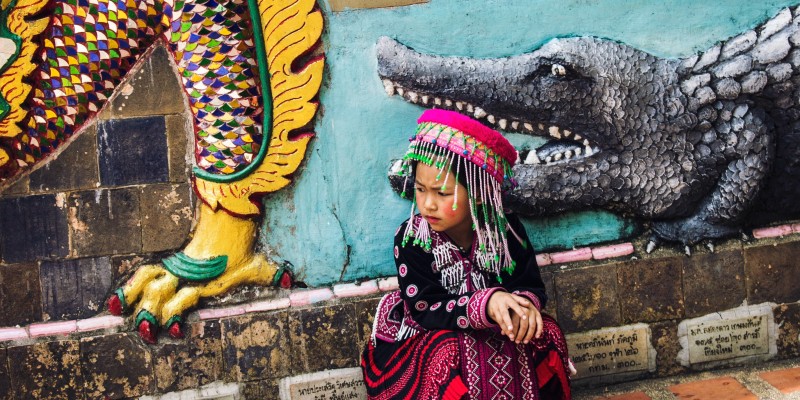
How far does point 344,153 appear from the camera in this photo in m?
3.63

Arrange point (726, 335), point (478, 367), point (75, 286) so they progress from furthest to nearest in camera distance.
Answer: point (726, 335) → point (75, 286) → point (478, 367)

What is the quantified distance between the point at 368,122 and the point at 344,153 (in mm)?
189

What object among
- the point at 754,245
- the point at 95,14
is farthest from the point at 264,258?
the point at 754,245

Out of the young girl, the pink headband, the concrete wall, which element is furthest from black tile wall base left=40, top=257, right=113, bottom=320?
the pink headband

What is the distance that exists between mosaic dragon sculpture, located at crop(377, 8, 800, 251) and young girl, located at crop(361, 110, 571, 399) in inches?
28.4

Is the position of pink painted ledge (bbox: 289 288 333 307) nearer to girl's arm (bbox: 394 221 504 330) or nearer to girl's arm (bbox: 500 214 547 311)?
girl's arm (bbox: 394 221 504 330)

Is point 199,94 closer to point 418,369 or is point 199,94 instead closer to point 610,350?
point 418,369

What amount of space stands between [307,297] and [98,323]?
3.24 ft

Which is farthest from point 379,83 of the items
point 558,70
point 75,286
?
point 75,286

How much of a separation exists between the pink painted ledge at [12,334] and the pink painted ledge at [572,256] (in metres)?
2.55

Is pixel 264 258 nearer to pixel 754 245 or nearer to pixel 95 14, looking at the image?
pixel 95 14

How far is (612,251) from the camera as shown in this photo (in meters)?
3.73

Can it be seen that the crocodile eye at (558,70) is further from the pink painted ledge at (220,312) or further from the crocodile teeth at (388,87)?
the pink painted ledge at (220,312)

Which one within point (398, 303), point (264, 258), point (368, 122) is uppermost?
point (368, 122)
